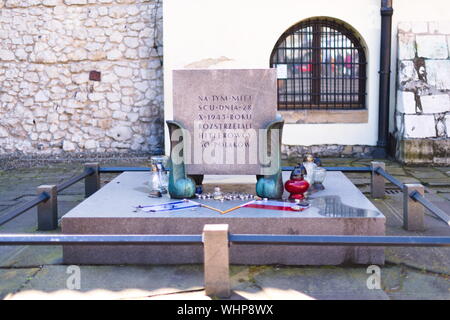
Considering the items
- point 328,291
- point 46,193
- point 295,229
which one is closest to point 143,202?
point 46,193

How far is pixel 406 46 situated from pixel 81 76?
4.41 m

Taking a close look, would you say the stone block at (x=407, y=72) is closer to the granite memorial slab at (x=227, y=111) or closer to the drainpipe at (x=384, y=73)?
the drainpipe at (x=384, y=73)

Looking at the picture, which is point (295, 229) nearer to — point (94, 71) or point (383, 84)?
point (383, 84)

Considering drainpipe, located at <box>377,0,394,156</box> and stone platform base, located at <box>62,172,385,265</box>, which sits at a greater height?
drainpipe, located at <box>377,0,394,156</box>

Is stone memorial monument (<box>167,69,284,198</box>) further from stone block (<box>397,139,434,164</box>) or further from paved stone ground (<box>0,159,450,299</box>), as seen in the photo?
stone block (<box>397,139,434,164</box>)

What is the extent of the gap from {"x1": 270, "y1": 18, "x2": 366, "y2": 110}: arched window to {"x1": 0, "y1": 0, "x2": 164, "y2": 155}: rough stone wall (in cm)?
175

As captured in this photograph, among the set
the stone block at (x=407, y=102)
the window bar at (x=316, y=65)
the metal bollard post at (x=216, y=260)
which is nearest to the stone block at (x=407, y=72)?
the stone block at (x=407, y=102)

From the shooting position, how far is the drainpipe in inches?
279

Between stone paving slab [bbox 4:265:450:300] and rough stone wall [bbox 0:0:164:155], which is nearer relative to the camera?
stone paving slab [bbox 4:265:450:300]

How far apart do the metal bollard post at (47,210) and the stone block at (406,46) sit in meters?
4.92

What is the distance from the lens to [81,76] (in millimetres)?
7715

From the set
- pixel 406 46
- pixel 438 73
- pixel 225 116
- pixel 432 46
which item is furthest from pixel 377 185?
pixel 432 46

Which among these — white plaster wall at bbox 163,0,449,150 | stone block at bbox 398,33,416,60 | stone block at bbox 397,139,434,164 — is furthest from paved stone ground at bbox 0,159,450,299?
white plaster wall at bbox 163,0,449,150

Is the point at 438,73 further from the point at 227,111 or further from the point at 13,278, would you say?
the point at 13,278
